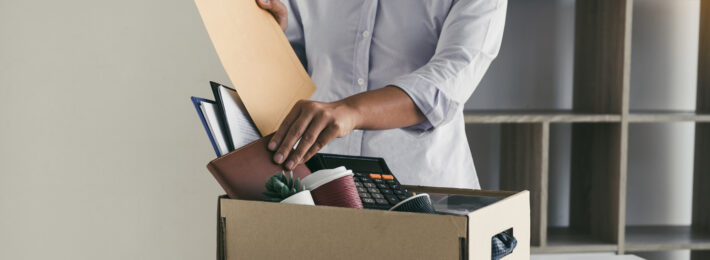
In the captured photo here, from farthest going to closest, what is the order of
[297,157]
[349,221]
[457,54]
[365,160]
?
[457,54]
[365,160]
[297,157]
[349,221]

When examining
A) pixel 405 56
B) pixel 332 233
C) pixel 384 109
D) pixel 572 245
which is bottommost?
pixel 572 245

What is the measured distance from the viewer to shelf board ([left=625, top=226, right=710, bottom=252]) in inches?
78.3

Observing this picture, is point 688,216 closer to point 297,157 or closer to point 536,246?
point 536,246

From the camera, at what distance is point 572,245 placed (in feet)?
6.44

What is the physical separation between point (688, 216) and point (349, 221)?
87.7 inches

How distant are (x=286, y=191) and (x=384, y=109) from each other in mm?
203

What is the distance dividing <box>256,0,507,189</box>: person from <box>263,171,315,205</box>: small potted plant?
28cm

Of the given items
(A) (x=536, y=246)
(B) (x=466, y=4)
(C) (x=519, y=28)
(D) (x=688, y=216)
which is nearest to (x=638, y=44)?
(C) (x=519, y=28)

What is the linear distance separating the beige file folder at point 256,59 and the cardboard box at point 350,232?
0.48 feet

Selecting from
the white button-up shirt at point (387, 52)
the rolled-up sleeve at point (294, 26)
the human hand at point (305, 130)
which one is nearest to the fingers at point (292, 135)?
the human hand at point (305, 130)

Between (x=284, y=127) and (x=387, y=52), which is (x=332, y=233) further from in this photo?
(x=387, y=52)

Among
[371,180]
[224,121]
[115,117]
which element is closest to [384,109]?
[371,180]

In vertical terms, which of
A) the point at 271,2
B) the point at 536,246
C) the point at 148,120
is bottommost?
the point at 536,246

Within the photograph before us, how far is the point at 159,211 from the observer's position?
2.13 metres
